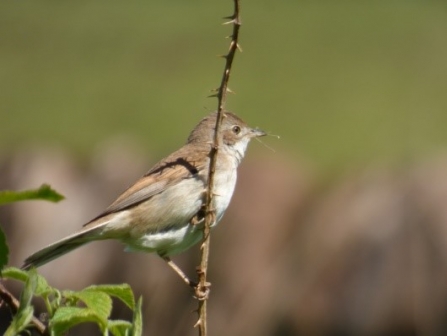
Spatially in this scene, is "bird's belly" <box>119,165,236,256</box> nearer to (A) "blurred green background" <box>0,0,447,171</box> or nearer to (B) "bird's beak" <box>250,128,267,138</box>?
(B) "bird's beak" <box>250,128,267,138</box>

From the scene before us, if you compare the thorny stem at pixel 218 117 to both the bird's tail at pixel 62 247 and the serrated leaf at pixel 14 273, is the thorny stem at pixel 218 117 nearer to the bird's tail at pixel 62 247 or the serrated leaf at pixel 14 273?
the serrated leaf at pixel 14 273

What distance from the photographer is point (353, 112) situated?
73.7 feet

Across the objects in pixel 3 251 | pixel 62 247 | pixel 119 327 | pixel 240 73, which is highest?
pixel 240 73

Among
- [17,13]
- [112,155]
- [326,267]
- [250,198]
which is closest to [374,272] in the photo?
[326,267]

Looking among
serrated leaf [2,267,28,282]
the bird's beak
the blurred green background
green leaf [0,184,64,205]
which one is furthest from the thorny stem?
the blurred green background

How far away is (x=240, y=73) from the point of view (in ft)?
83.3

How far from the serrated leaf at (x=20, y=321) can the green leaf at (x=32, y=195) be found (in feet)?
0.62

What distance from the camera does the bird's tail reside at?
365 cm

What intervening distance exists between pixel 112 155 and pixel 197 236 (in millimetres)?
7834

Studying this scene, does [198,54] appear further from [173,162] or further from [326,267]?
[173,162]

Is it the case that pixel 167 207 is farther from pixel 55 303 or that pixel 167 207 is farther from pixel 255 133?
pixel 55 303

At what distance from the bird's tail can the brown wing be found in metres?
0.38

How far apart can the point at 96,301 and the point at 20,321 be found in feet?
0.77

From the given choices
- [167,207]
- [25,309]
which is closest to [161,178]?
[167,207]
